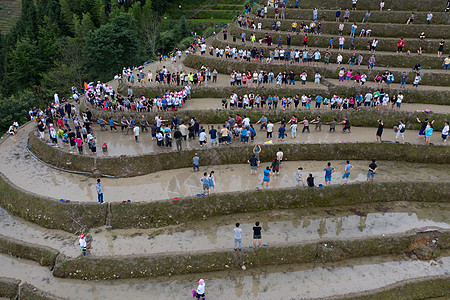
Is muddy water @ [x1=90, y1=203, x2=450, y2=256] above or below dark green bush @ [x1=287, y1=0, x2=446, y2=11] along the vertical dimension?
below

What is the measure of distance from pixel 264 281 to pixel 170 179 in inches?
324

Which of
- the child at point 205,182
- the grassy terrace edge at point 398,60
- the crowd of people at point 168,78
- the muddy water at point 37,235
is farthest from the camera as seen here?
the grassy terrace edge at point 398,60

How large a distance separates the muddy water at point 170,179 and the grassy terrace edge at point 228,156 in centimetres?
40

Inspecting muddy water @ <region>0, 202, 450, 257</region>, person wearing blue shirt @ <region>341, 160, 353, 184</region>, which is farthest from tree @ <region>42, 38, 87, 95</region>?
person wearing blue shirt @ <region>341, 160, 353, 184</region>

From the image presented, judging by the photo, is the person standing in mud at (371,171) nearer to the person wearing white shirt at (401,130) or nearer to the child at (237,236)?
the person wearing white shirt at (401,130)

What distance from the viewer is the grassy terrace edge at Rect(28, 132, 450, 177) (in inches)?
829

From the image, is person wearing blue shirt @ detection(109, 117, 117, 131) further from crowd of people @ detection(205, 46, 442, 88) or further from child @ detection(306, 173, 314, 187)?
child @ detection(306, 173, 314, 187)

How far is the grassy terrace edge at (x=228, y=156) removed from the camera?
2105 cm

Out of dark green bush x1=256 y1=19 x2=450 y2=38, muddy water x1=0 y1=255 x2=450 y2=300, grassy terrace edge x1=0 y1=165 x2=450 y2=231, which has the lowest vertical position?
muddy water x1=0 y1=255 x2=450 y2=300

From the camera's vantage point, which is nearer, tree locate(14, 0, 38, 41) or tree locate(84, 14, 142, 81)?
tree locate(84, 14, 142, 81)

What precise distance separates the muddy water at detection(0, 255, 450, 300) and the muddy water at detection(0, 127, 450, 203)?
4561 mm

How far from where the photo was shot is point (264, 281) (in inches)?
603

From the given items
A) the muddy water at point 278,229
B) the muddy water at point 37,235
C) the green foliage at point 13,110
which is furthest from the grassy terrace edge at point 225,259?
the green foliage at point 13,110

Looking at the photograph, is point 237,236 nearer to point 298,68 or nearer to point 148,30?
point 298,68
